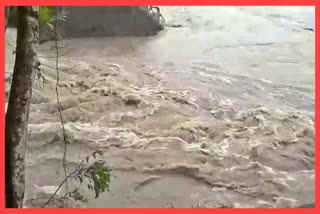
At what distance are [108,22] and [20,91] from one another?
4.22 m

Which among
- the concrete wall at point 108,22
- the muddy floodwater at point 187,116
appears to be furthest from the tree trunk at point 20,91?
the concrete wall at point 108,22

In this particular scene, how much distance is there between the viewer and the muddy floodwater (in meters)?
3.11

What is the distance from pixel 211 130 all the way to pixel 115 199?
1073 millimetres

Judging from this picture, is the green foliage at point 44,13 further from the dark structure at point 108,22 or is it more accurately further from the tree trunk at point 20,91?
the dark structure at point 108,22

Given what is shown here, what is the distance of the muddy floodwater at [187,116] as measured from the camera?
3.11 m

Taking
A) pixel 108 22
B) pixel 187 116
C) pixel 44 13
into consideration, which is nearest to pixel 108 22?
pixel 108 22

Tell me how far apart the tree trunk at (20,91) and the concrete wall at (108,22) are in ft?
13.3

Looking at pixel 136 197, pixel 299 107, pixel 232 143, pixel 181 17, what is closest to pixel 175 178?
pixel 136 197

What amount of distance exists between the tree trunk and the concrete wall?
13.3ft

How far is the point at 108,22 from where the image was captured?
19.2 feet

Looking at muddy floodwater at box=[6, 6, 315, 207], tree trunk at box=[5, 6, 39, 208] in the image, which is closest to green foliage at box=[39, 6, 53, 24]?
tree trunk at box=[5, 6, 39, 208]

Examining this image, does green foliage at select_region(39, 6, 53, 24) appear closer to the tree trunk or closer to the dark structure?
the tree trunk

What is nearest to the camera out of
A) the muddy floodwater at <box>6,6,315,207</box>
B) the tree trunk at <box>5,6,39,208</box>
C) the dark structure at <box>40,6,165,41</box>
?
the tree trunk at <box>5,6,39,208</box>

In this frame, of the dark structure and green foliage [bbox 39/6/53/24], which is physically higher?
green foliage [bbox 39/6/53/24]
